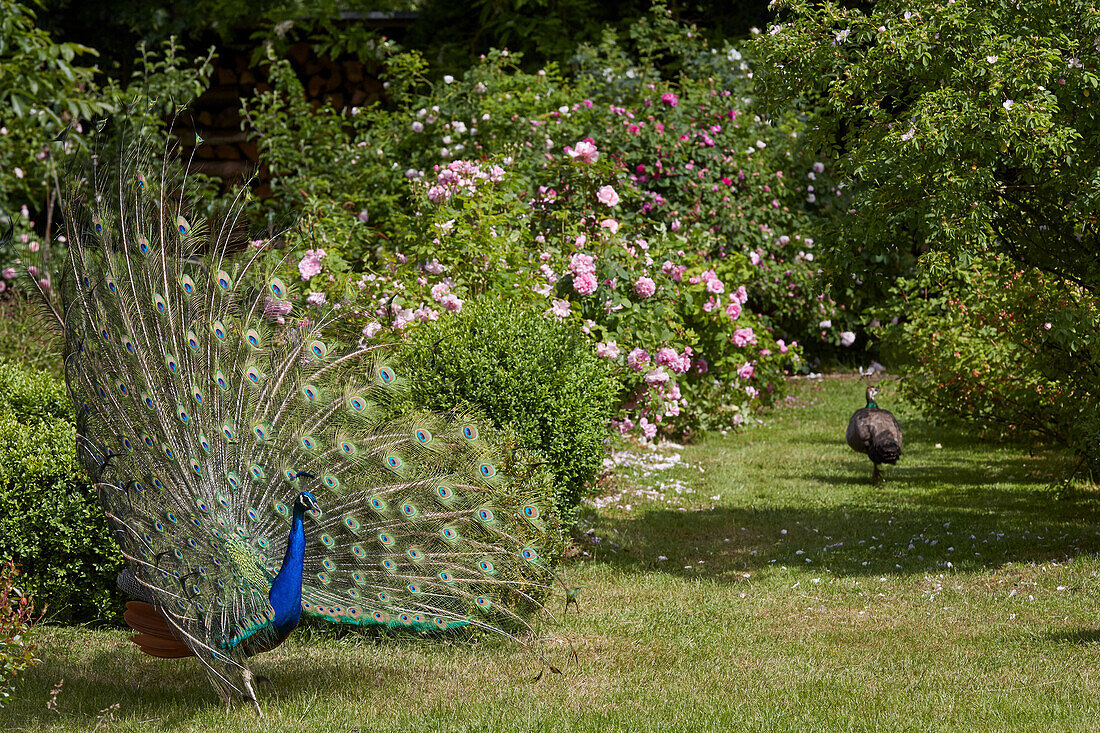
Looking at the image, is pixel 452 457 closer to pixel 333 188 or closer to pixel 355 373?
pixel 355 373

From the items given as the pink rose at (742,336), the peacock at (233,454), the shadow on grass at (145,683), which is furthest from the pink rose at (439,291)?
the pink rose at (742,336)

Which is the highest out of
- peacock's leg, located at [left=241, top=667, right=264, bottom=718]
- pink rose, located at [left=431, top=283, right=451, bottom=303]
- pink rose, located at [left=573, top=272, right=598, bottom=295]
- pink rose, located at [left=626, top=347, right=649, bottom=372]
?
pink rose, located at [left=573, top=272, right=598, bottom=295]

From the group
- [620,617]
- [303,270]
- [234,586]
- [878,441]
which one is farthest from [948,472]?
[234,586]

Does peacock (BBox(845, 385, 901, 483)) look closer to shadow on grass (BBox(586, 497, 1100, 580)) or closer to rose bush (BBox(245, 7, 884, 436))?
shadow on grass (BBox(586, 497, 1100, 580))

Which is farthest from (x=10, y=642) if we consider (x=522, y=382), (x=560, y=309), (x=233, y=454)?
(x=560, y=309)

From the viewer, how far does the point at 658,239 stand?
373 inches

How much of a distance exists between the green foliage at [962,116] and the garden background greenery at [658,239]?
0.8 inches

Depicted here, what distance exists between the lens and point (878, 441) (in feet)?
25.8

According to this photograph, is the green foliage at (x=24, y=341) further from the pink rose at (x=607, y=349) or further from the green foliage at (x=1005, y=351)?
the green foliage at (x=1005, y=351)

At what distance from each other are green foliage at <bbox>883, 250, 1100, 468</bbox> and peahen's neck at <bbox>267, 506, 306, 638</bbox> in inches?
151

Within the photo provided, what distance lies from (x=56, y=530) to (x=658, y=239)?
5692 millimetres

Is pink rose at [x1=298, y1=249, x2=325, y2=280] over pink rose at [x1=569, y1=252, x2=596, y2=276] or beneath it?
beneath

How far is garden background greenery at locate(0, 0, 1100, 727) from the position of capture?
5.35 meters

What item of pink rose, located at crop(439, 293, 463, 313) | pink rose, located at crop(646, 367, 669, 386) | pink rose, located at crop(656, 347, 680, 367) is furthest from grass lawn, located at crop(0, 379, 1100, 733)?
pink rose, located at crop(439, 293, 463, 313)
